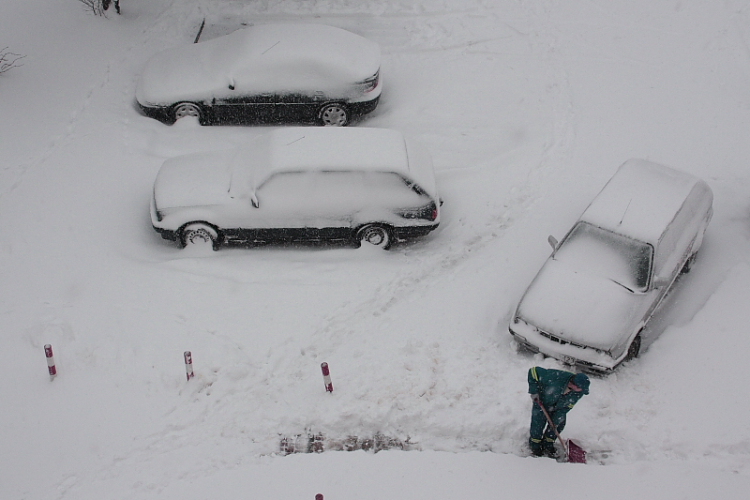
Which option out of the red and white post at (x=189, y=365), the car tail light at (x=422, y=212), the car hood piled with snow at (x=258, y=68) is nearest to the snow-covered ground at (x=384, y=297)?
the red and white post at (x=189, y=365)

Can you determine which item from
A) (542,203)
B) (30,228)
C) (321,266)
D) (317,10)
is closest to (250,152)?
(321,266)

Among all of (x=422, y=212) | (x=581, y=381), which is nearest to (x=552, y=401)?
(x=581, y=381)

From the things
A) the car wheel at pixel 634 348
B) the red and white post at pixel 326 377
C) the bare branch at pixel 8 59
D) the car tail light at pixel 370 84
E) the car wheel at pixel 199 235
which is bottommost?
the car wheel at pixel 634 348

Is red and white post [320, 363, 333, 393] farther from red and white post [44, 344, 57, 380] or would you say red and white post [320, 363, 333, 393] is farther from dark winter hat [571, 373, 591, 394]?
red and white post [44, 344, 57, 380]

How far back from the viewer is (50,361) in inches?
316

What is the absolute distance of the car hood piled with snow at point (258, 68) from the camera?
12102 mm

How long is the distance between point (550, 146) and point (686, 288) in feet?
12.1

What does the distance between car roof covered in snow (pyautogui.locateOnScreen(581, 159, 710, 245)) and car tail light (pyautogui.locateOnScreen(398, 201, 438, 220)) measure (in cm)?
219

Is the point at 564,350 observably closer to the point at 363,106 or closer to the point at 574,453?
the point at 574,453

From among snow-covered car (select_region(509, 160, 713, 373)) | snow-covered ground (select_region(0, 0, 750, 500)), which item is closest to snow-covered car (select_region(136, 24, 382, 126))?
snow-covered ground (select_region(0, 0, 750, 500))

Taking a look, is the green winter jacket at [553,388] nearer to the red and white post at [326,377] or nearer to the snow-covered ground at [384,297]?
the snow-covered ground at [384,297]

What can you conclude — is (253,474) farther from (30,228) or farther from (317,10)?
(317,10)

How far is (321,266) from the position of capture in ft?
32.4

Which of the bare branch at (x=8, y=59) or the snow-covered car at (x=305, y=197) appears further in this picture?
the bare branch at (x=8, y=59)
